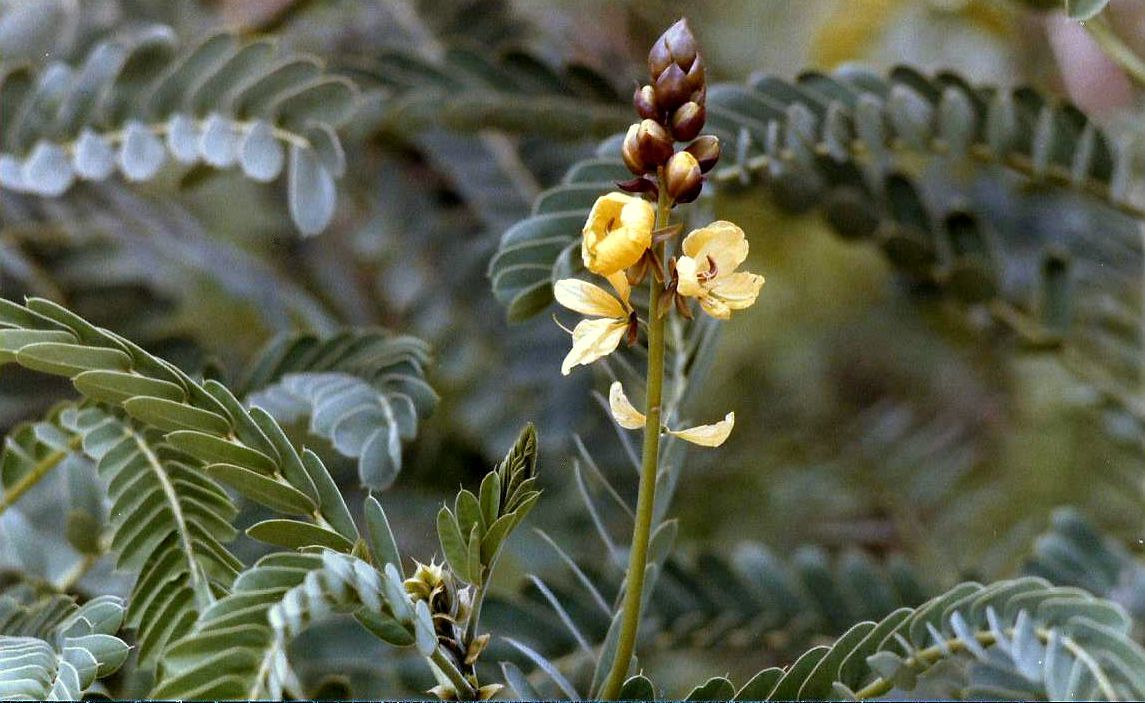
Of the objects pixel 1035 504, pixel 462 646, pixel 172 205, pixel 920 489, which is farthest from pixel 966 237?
pixel 172 205

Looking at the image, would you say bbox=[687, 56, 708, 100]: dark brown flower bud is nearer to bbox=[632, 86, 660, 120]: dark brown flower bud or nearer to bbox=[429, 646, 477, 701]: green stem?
bbox=[632, 86, 660, 120]: dark brown flower bud

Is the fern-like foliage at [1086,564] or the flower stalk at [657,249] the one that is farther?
the fern-like foliage at [1086,564]

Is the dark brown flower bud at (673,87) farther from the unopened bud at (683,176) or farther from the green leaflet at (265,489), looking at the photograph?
the green leaflet at (265,489)

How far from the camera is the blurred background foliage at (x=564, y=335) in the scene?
0.81 metres

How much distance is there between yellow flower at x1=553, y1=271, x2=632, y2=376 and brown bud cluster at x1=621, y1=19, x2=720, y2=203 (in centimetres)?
4

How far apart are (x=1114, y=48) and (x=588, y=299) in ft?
1.35

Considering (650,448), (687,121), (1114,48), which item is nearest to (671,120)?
(687,121)

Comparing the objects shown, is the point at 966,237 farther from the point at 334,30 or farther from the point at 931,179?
the point at 334,30

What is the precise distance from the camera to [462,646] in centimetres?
40

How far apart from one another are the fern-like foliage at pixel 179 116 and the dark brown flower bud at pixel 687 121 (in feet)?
1.03

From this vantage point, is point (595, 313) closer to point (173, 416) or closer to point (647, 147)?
point (647, 147)

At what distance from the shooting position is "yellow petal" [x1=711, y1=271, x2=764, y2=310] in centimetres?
38

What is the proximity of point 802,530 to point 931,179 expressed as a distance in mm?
375

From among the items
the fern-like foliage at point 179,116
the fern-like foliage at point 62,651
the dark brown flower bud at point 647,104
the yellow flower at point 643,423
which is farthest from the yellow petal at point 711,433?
the fern-like foliage at point 179,116
